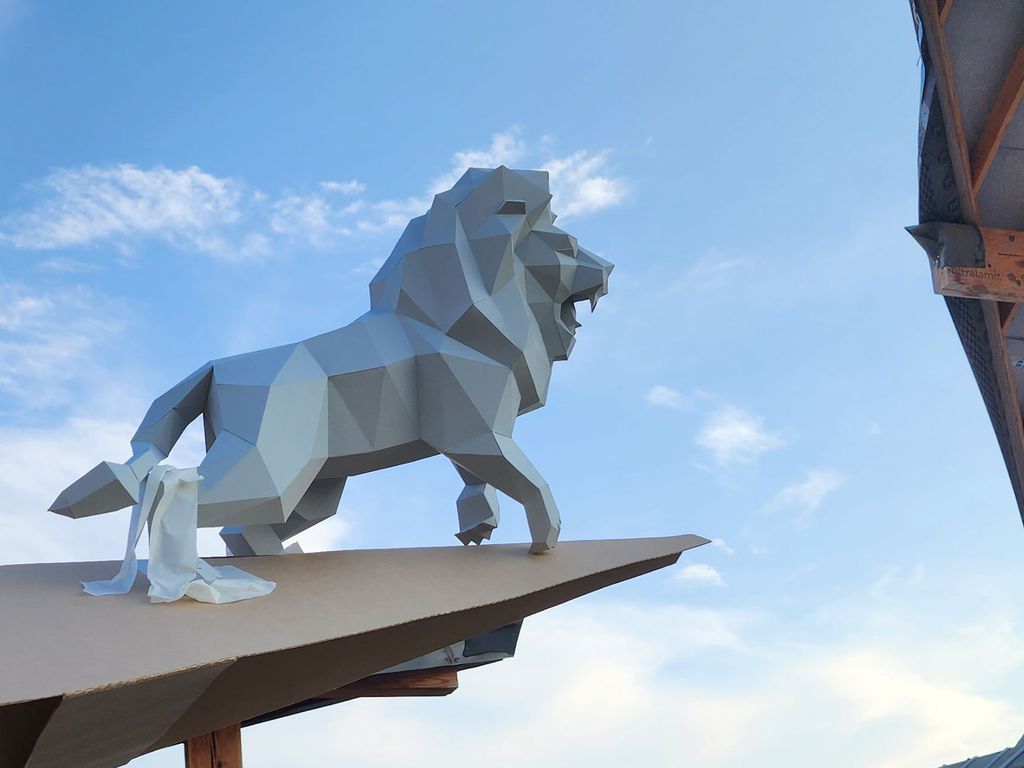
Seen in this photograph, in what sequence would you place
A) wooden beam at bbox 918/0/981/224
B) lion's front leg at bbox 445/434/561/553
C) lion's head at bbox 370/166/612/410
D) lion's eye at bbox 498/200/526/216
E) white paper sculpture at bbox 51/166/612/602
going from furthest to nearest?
lion's eye at bbox 498/200/526/216 → lion's head at bbox 370/166/612/410 → lion's front leg at bbox 445/434/561/553 → wooden beam at bbox 918/0/981/224 → white paper sculpture at bbox 51/166/612/602

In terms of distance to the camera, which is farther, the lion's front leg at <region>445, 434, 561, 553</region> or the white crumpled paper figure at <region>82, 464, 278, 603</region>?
the lion's front leg at <region>445, 434, 561, 553</region>

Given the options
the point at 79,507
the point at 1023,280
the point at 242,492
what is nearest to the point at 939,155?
the point at 1023,280

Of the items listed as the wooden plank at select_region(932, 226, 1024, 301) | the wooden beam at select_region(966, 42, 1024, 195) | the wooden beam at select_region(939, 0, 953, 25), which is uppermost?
the wooden beam at select_region(939, 0, 953, 25)

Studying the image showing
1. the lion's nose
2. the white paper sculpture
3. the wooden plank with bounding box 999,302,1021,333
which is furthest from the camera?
the wooden plank with bounding box 999,302,1021,333

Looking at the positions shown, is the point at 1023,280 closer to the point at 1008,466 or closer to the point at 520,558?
the point at 1008,466

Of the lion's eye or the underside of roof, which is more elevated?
the lion's eye

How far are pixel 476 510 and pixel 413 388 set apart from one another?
1540mm

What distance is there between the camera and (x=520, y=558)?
23.7 ft

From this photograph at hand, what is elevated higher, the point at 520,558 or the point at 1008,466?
the point at 1008,466

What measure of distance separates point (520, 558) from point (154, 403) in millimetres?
2702

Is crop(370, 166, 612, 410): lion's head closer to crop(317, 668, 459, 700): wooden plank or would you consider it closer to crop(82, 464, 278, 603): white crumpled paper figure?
crop(82, 464, 278, 603): white crumpled paper figure

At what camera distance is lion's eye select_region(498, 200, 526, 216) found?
728cm

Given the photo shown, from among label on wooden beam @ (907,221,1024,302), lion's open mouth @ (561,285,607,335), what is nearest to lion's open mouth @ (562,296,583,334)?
lion's open mouth @ (561,285,607,335)

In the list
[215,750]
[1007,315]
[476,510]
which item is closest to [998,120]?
[1007,315]
